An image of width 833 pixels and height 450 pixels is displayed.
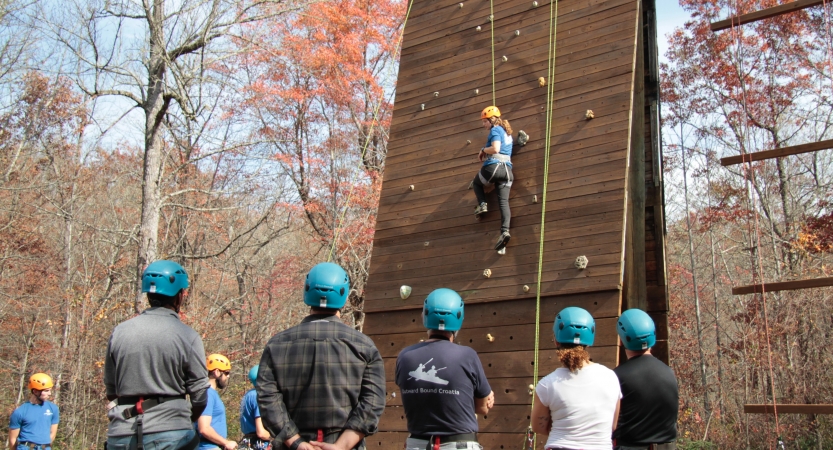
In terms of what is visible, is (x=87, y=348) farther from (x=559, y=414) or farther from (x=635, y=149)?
(x=559, y=414)

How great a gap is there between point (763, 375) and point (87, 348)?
553 inches

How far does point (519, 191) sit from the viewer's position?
7.20 meters

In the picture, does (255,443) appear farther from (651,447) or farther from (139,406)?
(651,447)

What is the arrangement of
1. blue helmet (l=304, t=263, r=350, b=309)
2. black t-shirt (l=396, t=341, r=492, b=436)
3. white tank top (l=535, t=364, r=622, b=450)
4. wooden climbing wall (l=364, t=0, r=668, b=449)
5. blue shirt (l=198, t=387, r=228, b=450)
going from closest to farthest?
blue helmet (l=304, t=263, r=350, b=309), black t-shirt (l=396, t=341, r=492, b=436), white tank top (l=535, t=364, r=622, b=450), blue shirt (l=198, t=387, r=228, b=450), wooden climbing wall (l=364, t=0, r=668, b=449)

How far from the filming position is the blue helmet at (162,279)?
11.5 ft

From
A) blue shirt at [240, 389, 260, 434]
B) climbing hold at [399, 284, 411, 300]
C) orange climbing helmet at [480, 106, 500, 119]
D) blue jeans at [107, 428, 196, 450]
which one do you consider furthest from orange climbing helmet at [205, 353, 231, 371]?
orange climbing helmet at [480, 106, 500, 119]

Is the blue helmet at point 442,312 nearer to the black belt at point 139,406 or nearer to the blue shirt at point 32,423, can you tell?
the black belt at point 139,406

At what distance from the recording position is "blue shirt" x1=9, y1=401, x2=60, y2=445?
330 inches

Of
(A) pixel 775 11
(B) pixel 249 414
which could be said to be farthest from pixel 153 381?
(A) pixel 775 11

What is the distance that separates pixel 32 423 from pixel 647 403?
25.0 feet

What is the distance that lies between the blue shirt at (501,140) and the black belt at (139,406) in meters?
4.50

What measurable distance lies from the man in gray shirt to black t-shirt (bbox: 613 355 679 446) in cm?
239

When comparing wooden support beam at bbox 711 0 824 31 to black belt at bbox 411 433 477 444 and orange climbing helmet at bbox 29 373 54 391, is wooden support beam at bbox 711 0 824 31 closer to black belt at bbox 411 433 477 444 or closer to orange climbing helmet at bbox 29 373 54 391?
black belt at bbox 411 433 477 444

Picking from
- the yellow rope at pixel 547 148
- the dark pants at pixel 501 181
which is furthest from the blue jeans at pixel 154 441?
the dark pants at pixel 501 181
